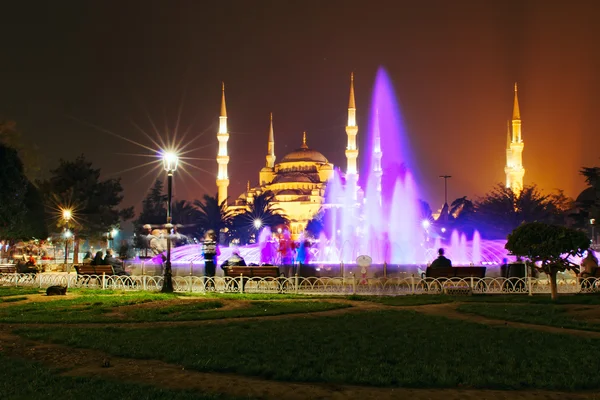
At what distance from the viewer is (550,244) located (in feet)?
47.9

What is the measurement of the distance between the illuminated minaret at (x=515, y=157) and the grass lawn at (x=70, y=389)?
61372 mm

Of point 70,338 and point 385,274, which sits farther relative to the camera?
point 385,274

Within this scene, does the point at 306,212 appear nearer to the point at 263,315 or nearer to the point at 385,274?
the point at 385,274

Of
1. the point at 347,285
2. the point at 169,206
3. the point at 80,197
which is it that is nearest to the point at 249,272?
the point at 347,285

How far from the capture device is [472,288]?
641 inches

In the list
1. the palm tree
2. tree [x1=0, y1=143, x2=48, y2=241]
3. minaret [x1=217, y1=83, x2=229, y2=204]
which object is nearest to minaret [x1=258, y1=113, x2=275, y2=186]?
minaret [x1=217, y1=83, x2=229, y2=204]

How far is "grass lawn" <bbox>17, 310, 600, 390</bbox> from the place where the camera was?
655 centimetres

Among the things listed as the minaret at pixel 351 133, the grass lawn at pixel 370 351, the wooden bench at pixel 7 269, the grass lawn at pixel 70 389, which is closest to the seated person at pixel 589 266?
the grass lawn at pixel 370 351

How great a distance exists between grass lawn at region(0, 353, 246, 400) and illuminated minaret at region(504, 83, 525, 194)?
61372 mm

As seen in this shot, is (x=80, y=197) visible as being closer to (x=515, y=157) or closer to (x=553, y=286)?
(x=553, y=286)

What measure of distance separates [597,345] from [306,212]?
82.6m

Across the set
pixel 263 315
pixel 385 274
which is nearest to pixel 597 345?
pixel 263 315

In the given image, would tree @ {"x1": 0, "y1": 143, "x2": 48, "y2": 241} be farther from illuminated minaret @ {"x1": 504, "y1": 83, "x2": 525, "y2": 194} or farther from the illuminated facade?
the illuminated facade

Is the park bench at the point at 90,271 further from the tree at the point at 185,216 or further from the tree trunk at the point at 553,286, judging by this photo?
the tree at the point at 185,216
